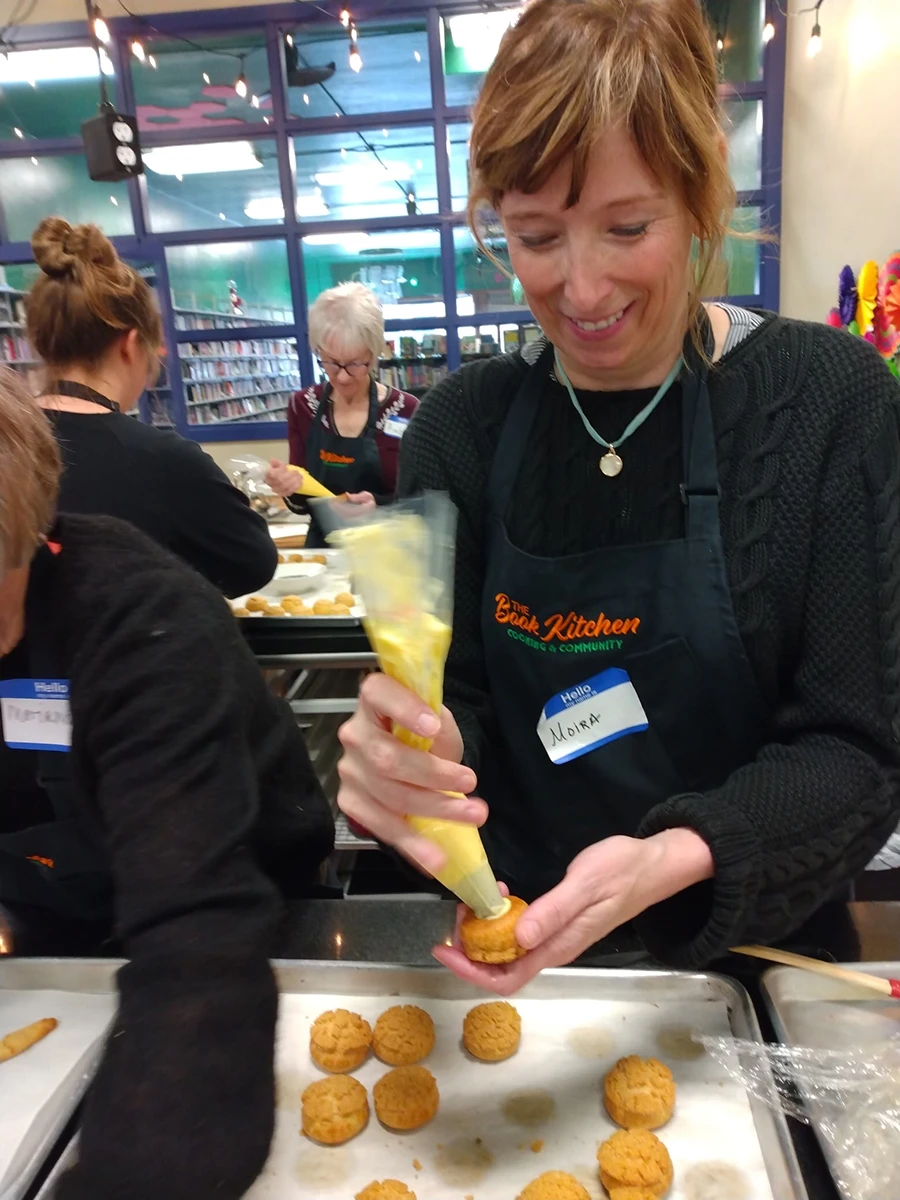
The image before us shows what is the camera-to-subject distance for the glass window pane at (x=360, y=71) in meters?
6.10

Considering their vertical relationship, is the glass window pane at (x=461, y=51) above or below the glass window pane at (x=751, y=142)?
above

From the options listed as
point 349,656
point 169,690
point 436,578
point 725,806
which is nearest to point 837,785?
point 725,806

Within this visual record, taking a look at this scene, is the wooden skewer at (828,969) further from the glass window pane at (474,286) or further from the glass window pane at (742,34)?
the glass window pane at (742,34)

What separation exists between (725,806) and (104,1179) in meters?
0.66

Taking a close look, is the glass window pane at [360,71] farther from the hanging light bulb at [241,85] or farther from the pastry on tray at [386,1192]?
the pastry on tray at [386,1192]

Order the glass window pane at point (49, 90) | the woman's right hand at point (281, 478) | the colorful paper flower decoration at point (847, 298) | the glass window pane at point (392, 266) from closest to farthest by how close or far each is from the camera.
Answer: the woman's right hand at point (281, 478) < the colorful paper flower decoration at point (847, 298) < the glass window pane at point (49, 90) < the glass window pane at point (392, 266)

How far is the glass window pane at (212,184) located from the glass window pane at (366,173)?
0.36m

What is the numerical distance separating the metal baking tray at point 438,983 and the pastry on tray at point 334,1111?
4.8 inches

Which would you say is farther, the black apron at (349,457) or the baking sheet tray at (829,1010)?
the black apron at (349,457)

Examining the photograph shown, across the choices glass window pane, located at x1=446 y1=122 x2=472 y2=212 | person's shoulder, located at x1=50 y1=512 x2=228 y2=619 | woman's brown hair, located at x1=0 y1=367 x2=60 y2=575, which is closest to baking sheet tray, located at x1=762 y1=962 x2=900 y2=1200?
person's shoulder, located at x1=50 y1=512 x2=228 y2=619

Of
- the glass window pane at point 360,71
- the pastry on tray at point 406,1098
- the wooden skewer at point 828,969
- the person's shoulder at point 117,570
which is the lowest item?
the pastry on tray at point 406,1098

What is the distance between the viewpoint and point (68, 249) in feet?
6.62

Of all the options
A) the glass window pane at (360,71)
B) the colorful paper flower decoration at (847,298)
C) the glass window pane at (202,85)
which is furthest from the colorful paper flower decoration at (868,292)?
the glass window pane at (202,85)

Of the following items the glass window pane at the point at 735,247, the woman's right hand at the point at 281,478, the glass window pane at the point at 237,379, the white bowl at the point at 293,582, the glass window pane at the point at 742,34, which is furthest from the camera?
Result: the glass window pane at the point at 237,379
